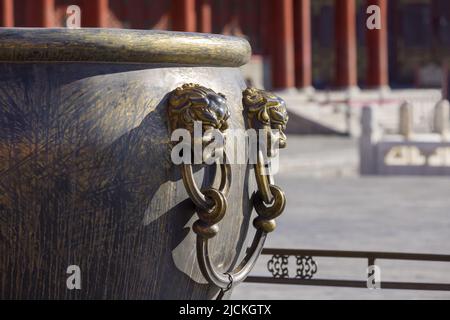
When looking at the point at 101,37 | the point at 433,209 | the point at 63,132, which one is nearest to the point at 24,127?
the point at 63,132

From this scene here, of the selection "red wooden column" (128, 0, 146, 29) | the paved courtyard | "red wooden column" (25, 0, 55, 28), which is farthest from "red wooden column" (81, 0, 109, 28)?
the paved courtyard

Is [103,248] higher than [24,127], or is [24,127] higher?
[24,127]

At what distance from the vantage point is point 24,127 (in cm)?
405

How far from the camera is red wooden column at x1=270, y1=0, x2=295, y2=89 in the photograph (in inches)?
1213

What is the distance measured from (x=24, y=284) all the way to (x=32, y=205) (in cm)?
28

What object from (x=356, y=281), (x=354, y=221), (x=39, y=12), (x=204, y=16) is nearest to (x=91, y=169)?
(x=356, y=281)

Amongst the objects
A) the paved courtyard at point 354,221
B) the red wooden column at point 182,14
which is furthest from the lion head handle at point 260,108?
the red wooden column at point 182,14

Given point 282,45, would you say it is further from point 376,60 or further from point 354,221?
point 354,221

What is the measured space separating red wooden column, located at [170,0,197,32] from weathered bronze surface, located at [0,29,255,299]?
23.5 meters

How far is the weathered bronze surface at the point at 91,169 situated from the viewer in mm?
4035

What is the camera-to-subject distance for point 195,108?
4.22 meters

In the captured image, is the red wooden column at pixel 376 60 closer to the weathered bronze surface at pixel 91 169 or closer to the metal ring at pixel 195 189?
the metal ring at pixel 195 189

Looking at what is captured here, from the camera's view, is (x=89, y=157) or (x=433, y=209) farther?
(x=433, y=209)
